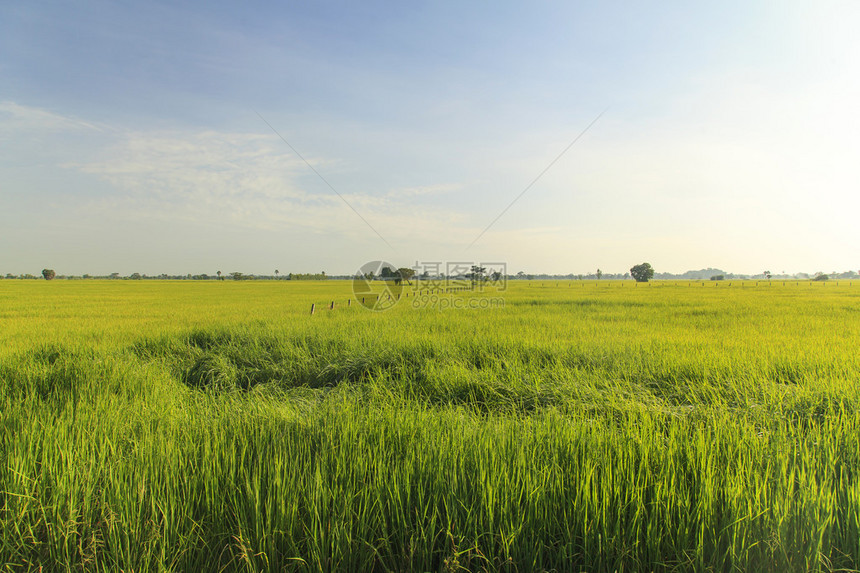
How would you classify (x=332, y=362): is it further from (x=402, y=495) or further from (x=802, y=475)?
(x=802, y=475)

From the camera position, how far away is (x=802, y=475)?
2.13m

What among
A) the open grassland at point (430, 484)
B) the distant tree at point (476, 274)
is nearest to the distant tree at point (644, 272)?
the distant tree at point (476, 274)

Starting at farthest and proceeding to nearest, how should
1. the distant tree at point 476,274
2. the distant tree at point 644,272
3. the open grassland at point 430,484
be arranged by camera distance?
the distant tree at point 644,272
the distant tree at point 476,274
the open grassland at point 430,484

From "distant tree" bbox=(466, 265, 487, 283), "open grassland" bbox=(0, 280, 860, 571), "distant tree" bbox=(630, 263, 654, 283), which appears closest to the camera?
"open grassland" bbox=(0, 280, 860, 571)

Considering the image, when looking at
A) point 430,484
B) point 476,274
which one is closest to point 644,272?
point 476,274

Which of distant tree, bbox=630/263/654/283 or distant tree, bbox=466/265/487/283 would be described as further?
distant tree, bbox=630/263/654/283

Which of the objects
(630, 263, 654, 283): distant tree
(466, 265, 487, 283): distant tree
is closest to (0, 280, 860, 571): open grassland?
(466, 265, 487, 283): distant tree

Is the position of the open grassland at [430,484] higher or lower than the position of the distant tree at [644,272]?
lower

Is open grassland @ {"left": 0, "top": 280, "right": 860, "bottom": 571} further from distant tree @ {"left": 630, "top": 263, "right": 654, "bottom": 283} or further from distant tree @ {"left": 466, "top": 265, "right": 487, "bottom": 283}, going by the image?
distant tree @ {"left": 630, "top": 263, "right": 654, "bottom": 283}

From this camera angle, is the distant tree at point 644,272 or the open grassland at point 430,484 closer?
the open grassland at point 430,484

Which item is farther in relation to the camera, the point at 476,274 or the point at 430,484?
the point at 476,274

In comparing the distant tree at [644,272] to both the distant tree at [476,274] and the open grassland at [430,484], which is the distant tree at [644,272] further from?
the open grassland at [430,484]

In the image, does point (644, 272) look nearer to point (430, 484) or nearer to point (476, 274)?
point (476, 274)

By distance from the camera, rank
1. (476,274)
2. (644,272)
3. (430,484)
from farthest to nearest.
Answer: (644,272) < (476,274) < (430,484)
